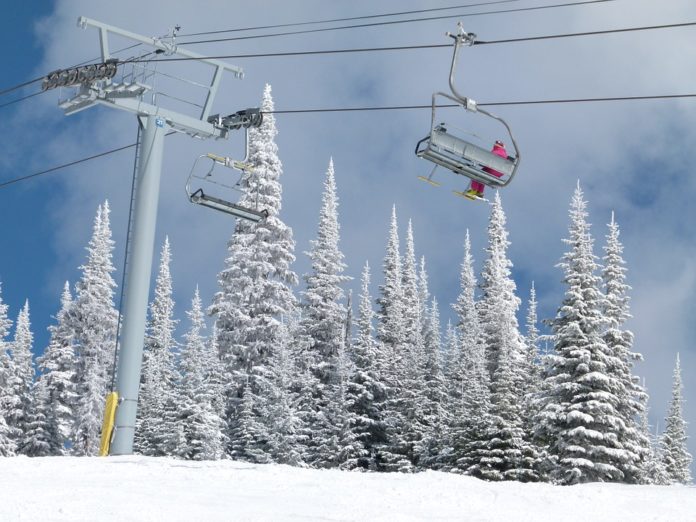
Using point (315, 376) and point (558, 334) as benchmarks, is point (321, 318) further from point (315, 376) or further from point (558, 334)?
point (558, 334)

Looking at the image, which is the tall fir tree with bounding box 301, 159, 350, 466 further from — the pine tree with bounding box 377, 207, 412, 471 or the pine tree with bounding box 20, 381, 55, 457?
the pine tree with bounding box 20, 381, 55, 457

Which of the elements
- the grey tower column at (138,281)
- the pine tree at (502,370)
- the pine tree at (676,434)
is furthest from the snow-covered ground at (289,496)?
the pine tree at (676,434)

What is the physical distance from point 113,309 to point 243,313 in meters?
10.7

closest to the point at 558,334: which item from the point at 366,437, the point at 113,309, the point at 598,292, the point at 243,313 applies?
the point at 598,292

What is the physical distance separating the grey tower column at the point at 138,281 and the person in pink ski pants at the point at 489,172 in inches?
378

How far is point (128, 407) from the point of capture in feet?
76.8

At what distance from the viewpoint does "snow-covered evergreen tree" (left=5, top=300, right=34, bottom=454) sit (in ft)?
191

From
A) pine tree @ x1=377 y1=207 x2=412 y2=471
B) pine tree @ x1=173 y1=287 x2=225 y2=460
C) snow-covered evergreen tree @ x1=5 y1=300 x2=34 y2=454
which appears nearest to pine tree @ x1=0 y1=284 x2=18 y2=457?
snow-covered evergreen tree @ x1=5 y1=300 x2=34 y2=454

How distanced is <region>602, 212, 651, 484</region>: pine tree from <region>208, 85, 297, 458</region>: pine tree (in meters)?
17.5

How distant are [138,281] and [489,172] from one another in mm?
10646

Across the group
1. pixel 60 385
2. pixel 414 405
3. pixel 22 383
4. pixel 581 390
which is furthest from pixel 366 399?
pixel 22 383

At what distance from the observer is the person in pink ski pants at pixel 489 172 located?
59.5 ft

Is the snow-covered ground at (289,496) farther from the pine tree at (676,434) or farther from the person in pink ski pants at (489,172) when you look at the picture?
the pine tree at (676,434)

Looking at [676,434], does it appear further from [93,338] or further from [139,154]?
[139,154]
